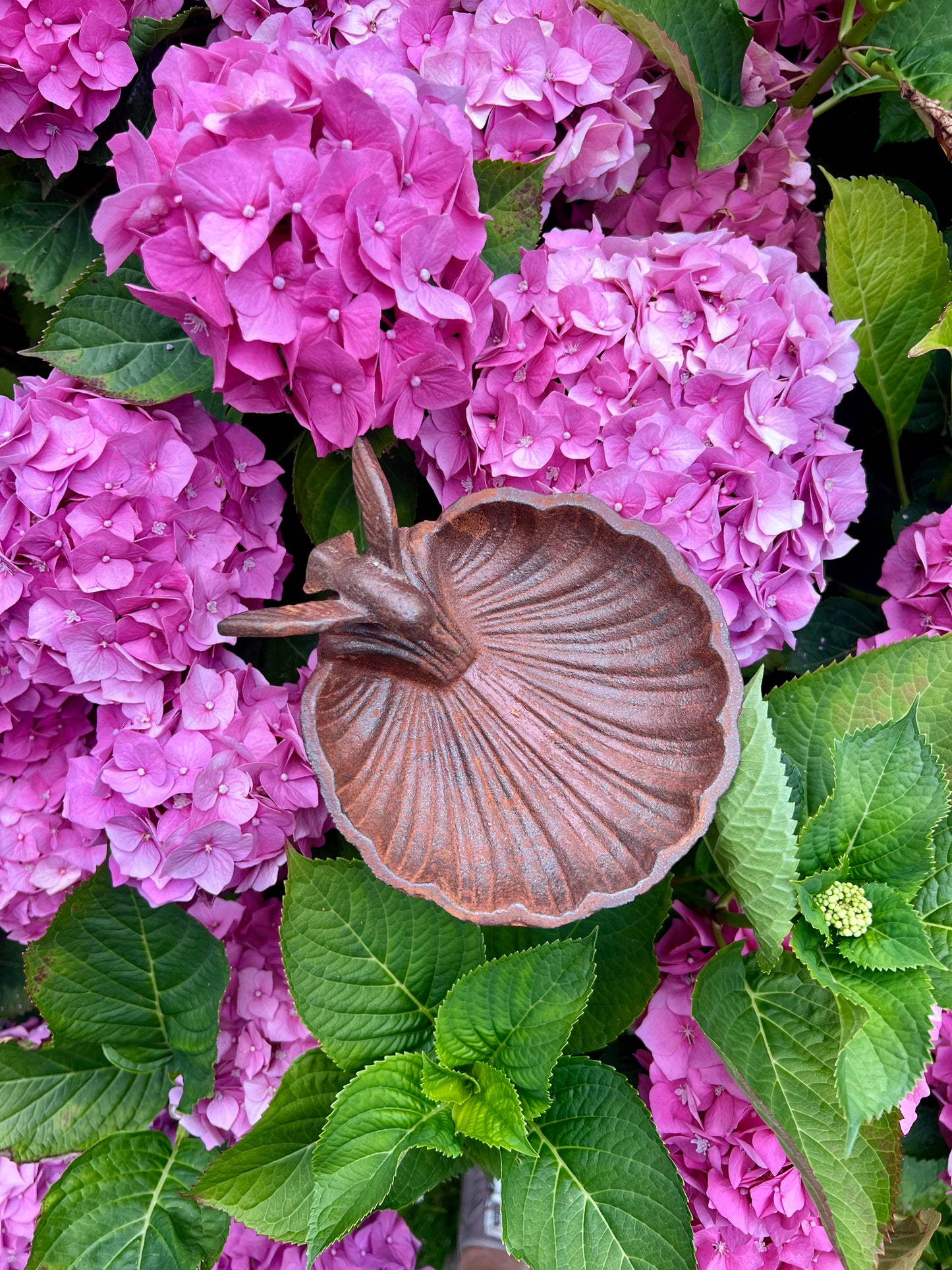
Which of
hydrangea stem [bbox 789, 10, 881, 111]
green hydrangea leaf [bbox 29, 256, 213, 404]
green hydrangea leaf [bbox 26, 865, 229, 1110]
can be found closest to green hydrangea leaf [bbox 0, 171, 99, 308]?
green hydrangea leaf [bbox 29, 256, 213, 404]

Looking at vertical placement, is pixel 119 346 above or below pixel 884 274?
below

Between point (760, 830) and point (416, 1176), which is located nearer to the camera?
point (760, 830)

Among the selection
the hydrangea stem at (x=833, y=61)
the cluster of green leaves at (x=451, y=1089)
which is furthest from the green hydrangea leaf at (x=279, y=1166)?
the hydrangea stem at (x=833, y=61)

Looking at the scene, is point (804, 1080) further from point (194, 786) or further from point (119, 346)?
point (119, 346)

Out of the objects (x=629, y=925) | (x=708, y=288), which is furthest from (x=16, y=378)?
(x=629, y=925)

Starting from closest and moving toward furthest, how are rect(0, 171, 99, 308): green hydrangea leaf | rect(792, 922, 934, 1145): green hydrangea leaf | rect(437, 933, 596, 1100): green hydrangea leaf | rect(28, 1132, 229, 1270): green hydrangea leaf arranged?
rect(792, 922, 934, 1145): green hydrangea leaf, rect(437, 933, 596, 1100): green hydrangea leaf, rect(28, 1132, 229, 1270): green hydrangea leaf, rect(0, 171, 99, 308): green hydrangea leaf

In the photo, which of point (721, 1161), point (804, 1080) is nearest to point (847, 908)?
point (804, 1080)

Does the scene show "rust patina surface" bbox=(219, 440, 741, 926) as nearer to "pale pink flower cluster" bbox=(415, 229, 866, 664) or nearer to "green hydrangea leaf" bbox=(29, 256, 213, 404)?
"pale pink flower cluster" bbox=(415, 229, 866, 664)
